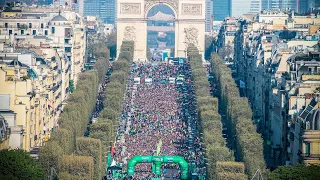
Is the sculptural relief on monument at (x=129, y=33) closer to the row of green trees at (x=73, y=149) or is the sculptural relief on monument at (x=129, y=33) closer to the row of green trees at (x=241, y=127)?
the row of green trees at (x=241, y=127)

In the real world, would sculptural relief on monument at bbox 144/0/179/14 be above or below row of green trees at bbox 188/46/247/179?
above

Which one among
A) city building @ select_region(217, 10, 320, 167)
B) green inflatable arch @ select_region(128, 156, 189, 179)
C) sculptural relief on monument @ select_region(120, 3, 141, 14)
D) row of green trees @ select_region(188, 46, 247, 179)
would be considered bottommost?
green inflatable arch @ select_region(128, 156, 189, 179)

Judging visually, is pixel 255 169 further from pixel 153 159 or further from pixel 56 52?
pixel 56 52

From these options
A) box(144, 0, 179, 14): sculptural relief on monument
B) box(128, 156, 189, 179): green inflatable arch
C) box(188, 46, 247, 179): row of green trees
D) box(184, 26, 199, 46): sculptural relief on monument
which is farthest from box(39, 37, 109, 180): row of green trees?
box(184, 26, 199, 46): sculptural relief on monument

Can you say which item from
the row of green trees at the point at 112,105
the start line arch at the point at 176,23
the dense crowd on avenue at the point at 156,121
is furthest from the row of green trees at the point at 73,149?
the start line arch at the point at 176,23

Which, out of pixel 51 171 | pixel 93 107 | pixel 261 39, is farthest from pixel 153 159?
pixel 261 39

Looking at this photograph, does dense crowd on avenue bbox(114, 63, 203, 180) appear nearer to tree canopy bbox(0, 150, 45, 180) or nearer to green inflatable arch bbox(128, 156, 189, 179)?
green inflatable arch bbox(128, 156, 189, 179)

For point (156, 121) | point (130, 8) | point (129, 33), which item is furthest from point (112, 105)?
point (130, 8)
